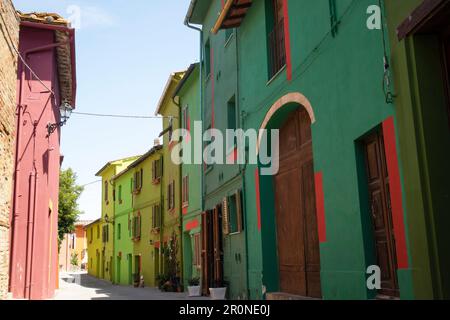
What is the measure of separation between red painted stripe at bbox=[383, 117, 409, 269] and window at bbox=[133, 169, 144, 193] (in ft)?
77.8

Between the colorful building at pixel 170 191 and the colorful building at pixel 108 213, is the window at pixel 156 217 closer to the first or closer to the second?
the colorful building at pixel 170 191

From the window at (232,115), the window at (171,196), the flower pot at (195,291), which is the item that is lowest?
the flower pot at (195,291)

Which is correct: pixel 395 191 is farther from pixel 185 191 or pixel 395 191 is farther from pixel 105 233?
pixel 105 233

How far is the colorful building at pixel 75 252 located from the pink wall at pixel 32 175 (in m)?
42.7

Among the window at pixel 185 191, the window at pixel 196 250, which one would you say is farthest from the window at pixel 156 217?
the window at pixel 196 250

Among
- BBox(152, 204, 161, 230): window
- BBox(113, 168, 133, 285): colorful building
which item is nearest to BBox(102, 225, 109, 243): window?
BBox(113, 168, 133, 285): colorful building

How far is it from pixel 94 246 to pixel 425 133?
41508 mm

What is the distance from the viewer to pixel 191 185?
18.8 metres

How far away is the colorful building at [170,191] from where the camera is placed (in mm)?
20328

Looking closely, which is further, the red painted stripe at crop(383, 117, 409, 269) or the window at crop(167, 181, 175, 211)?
the window at crop(167, 181, 175, 211)

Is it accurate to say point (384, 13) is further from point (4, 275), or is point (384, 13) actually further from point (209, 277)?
point (209, 277)

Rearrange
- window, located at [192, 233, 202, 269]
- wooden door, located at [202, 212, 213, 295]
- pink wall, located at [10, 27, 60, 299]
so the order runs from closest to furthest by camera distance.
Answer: pink wall, located at [10, 27, 60, 299] < wooden door, located at [202, 212, 213, 295] < window, located at [192, 233, 202, 269]

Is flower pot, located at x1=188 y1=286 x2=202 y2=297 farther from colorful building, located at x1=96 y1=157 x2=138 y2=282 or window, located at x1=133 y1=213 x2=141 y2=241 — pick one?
colorful building, located at x1=96 y1=157 x2=138 y2=282

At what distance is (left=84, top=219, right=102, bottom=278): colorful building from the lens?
41625mm
